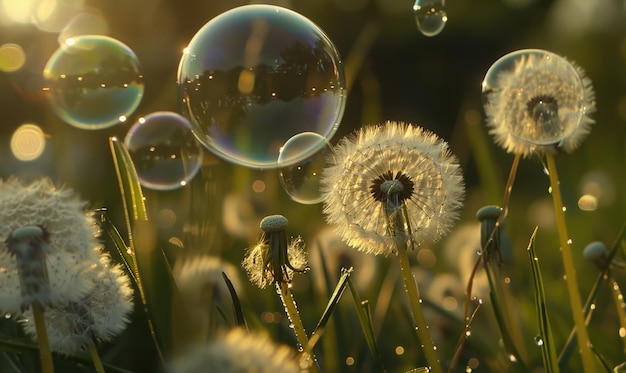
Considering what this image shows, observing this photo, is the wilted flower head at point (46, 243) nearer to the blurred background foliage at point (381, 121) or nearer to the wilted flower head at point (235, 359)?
the wilted flower head at point (235, 359)

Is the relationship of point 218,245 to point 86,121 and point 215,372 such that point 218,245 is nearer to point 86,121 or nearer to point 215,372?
point 86,121

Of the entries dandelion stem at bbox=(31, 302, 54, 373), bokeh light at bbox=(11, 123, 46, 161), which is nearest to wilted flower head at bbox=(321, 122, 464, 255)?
dandelion stem at bbox=(31, 302, 54, 373)

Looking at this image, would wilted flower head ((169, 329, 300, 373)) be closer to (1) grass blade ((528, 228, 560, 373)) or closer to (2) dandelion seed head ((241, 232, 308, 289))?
(2) dandelion seed head ((241, 232, 308, 289))

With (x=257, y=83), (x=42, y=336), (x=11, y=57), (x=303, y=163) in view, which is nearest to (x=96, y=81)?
(x=257, y=83)

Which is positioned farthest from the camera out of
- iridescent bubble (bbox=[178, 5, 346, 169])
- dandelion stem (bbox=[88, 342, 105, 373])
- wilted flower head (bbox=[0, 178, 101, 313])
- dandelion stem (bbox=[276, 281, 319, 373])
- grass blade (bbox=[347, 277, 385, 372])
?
iridescent bubble (bbox=[178, 5, 346, 169])

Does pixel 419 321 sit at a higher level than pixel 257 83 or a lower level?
lower

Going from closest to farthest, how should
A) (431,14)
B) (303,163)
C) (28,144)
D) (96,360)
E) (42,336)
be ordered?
1. (42,336)
2. (96,360)
3. (303,163)
4. (431,14)
5. (28,144)

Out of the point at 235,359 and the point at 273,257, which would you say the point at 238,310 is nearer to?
the point at 273,257
